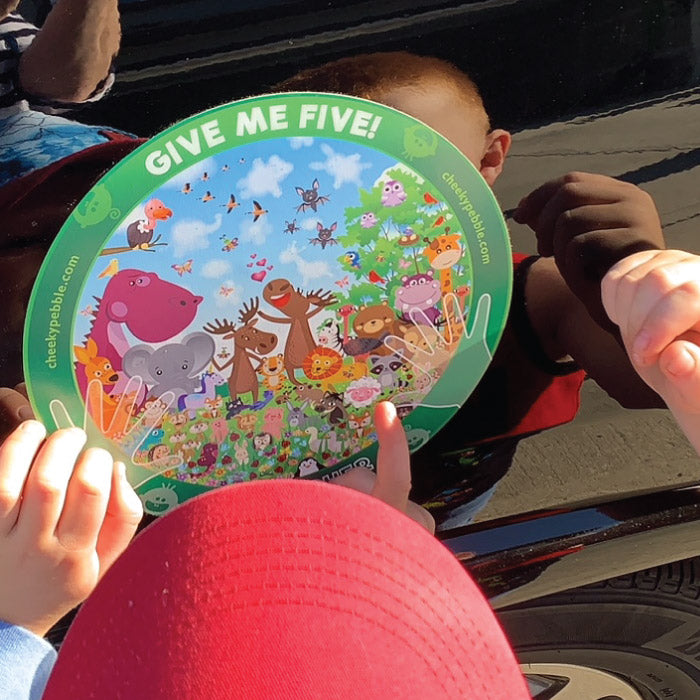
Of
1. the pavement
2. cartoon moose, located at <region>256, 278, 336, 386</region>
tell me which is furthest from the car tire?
cartoon moose, located at <region>256, 278, 336, 386</region>

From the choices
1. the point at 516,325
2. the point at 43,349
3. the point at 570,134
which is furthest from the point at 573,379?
the point at 43,349

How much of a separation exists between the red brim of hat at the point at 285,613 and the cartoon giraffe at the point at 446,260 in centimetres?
34

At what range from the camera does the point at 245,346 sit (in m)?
1.08

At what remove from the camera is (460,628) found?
0.89m

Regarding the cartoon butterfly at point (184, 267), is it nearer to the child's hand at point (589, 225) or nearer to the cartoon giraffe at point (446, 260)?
the cartoon giraffe at point (446, 260)

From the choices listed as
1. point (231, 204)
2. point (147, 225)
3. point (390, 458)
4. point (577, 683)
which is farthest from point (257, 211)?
point (577, 683)

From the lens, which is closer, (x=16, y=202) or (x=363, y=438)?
(x=16, y=202)

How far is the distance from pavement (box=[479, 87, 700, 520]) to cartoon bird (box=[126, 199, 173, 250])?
46 cm

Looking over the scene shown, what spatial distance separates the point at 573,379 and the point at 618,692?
33.3 inches

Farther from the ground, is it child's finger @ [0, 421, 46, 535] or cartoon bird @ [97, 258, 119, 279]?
cartoon bird @ [97, 258, 119, 279]

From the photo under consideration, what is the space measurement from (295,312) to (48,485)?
392 mm

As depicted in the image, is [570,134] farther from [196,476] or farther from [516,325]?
[196,476]

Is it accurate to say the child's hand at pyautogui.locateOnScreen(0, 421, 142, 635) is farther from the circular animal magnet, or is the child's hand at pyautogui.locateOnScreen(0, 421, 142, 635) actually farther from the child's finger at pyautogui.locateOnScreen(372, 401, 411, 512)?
the child's finger at pyautogui.locateOnScreen(372, 401, 411, 512)

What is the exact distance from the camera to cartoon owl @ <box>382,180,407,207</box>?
1.06 metres
